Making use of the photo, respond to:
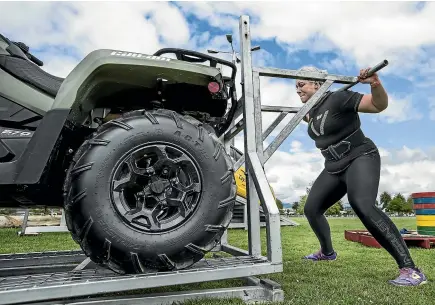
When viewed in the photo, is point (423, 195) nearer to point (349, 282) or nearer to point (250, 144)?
point (349, 282)

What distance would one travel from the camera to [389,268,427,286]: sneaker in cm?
308

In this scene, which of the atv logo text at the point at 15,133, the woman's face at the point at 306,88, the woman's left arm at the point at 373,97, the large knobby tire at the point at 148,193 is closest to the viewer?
the large knobby tire at the point at 148,193

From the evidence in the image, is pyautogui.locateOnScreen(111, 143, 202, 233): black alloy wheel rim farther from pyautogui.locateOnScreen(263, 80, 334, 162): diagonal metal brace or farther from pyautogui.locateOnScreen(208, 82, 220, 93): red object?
pyautogui.locateOnScreen(263, 80, 334, 162): diagonal metal brace

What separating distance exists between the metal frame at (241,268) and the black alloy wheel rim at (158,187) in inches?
12.1

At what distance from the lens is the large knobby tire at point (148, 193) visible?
228 centimetres

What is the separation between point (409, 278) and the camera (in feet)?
10.2

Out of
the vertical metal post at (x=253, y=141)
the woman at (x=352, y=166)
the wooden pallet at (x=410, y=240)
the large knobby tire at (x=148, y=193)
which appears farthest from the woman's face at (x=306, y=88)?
the wooden pallet at (x=410, y=240)

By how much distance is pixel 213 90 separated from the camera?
8.71 ft

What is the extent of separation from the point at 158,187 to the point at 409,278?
2073mm

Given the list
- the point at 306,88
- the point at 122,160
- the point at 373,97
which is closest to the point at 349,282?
the point at 373,97

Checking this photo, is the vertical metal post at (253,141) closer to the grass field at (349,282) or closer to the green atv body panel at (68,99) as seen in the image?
the green atv body panel at (68,99)

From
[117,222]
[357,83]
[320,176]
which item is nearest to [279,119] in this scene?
[357,83]

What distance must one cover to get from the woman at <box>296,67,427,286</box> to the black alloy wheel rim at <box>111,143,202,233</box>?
1636 millimetres

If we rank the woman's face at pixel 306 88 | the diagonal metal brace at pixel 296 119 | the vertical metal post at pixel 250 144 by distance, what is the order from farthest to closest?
the woman's face at pixel 306 88
the diagonal metal brace at pixel 296 119
the vertical metal post at pixel 250 144
